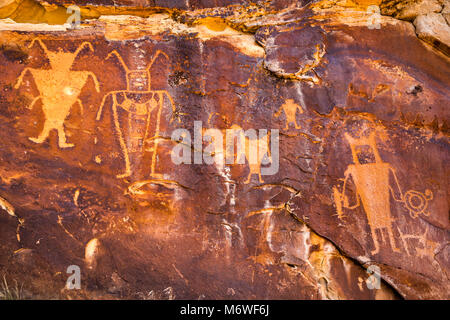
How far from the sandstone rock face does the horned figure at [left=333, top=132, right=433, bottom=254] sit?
13 mm

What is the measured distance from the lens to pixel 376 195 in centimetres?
256

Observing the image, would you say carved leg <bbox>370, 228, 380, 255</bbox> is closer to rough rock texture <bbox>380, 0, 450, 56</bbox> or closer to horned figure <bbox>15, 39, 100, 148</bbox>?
rough rock texture <bbox>380, 0, 450, 56</bbox>

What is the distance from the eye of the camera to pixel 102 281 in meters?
2.52

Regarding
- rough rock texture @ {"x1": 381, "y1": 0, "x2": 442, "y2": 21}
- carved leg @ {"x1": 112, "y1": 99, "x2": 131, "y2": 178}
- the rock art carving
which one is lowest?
carved leg @ {"x1": 112, "y1": 99, "x2": 131, "y2": 178}

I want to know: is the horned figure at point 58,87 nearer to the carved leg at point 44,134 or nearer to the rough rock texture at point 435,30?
the carved leg at point 44,134

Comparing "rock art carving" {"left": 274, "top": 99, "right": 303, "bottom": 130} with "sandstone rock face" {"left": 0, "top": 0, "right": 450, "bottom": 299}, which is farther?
"rock art carving" {"left": 274, "top": 99, "right": 303, "bottom": 130}

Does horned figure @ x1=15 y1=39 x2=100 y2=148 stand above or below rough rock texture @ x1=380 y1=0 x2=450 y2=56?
below

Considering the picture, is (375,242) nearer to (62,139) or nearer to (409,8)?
(409,8)

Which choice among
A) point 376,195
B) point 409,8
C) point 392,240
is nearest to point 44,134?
point 376,195

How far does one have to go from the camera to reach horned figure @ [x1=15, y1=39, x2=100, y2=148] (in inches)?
101

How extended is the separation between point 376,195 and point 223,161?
1.50 metres

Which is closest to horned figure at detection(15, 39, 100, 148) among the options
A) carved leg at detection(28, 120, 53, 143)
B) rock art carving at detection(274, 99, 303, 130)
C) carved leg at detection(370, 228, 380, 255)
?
carved leg at detection(28, 120, 53, 143)

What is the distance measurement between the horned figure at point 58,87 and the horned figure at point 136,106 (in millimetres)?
270

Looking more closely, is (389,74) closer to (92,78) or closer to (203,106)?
(203,106)
